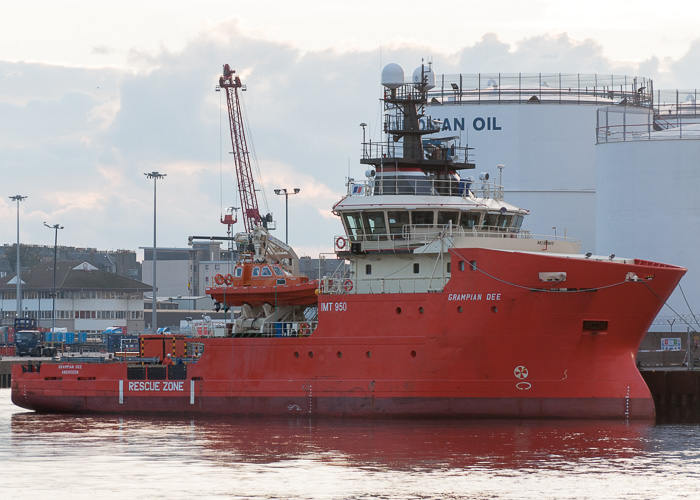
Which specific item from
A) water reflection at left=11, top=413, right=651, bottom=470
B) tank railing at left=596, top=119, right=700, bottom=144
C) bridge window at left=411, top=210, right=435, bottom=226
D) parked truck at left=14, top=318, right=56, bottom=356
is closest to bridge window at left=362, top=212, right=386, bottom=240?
bridge window at left=411, top=210, right=435, bottom=226

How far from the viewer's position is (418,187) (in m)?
41.2

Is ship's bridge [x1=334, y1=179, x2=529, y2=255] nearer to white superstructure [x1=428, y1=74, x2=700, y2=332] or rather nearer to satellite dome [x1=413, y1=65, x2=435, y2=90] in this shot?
satellite dome [x1=413, y1=65, x2=435, y2=90]

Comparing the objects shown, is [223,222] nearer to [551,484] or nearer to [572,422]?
[572,422]

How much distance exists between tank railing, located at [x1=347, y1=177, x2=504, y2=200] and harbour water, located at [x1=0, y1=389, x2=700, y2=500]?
7.74 m

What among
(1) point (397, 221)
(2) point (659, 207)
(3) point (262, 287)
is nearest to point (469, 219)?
(1) point (397, 221)

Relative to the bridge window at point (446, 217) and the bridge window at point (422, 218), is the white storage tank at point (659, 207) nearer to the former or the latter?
the bridge window at point (446, 217)

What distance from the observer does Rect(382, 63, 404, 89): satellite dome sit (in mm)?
42562

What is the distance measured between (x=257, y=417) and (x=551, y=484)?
51.0 feet

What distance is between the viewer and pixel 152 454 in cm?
3284

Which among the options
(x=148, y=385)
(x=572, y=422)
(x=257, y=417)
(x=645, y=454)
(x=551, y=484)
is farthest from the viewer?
(x=148, y=385)

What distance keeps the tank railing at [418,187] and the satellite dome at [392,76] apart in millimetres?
3016

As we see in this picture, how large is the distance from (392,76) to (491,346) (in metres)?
10.5

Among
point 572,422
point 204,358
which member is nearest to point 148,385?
point 204,358

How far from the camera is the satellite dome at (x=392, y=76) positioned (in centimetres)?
4256
